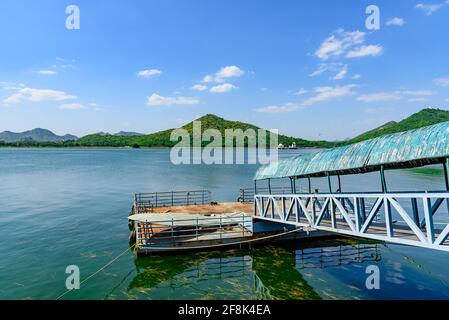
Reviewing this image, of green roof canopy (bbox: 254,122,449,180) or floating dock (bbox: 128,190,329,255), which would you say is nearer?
green roof canopy (bbox: 254,122,449,180)

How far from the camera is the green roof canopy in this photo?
9547mm

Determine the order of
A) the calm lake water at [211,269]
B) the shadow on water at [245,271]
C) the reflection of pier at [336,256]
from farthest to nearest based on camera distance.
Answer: the reflection of pier at [336,256] → the shadow on water at [245,271] → the calm lake water at [211,269]

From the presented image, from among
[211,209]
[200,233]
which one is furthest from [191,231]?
[211,209]

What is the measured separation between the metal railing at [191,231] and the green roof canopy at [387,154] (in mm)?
6253

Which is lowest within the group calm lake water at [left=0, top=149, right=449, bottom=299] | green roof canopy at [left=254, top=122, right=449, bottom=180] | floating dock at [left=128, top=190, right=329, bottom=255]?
calm lake water at [left=0, top=149, right=449, bottom=299]

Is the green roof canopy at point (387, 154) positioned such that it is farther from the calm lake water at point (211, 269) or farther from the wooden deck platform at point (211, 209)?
the wooden deck platform at point (211, 209)

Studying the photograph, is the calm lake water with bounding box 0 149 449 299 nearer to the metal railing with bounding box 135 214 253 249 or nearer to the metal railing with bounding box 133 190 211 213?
the metal railing with bounding box 135 214 253 249

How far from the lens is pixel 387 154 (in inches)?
443

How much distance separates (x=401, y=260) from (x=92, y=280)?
19359 millimetres

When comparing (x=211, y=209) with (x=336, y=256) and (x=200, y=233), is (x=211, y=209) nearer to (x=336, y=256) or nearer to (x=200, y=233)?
(x=200, y=233)

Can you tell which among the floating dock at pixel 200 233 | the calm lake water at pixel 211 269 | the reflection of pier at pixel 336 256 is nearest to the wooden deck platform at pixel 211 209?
the calm lake water at pixel 211 269

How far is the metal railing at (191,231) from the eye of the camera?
19.5 metres

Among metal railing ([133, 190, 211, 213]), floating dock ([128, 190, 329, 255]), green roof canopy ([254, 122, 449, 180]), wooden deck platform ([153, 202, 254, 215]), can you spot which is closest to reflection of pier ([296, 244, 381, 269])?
floating dock ([128, 190, 329, 255])
